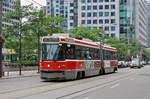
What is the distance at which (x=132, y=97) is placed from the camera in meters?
12.2

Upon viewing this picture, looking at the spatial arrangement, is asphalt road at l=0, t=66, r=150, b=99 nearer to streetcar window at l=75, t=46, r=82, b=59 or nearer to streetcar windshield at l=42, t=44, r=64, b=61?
streetcar windshield at l=42, t=44, r=64, b=61

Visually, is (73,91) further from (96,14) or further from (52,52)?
(96,14)

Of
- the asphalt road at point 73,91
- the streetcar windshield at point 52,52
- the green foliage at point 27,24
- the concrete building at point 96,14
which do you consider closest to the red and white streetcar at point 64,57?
the streetcar windshield at point 52,52

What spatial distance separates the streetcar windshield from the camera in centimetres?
2055

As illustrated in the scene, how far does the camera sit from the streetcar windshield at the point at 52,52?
20.5 metres

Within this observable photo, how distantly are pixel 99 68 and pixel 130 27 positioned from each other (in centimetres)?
8771

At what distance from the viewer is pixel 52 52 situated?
20.7m

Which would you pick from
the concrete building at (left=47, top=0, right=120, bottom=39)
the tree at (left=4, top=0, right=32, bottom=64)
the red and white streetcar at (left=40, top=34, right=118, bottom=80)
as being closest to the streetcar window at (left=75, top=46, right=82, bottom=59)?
the red and white streetcar at (left=40, top=34, right=118, bottom=80)

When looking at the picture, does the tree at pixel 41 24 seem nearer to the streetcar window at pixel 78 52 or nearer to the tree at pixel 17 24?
the tree at pixel 17 24

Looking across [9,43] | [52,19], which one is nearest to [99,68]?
[52,19]

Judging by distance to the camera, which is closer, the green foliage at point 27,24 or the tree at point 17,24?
the tree at point 17,24

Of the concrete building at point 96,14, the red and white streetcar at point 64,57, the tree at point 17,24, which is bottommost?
the red and white streetcar at point 64,57

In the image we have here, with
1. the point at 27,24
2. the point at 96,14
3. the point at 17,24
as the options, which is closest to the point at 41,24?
the point at 27,24

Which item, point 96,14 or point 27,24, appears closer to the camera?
point 27,24
